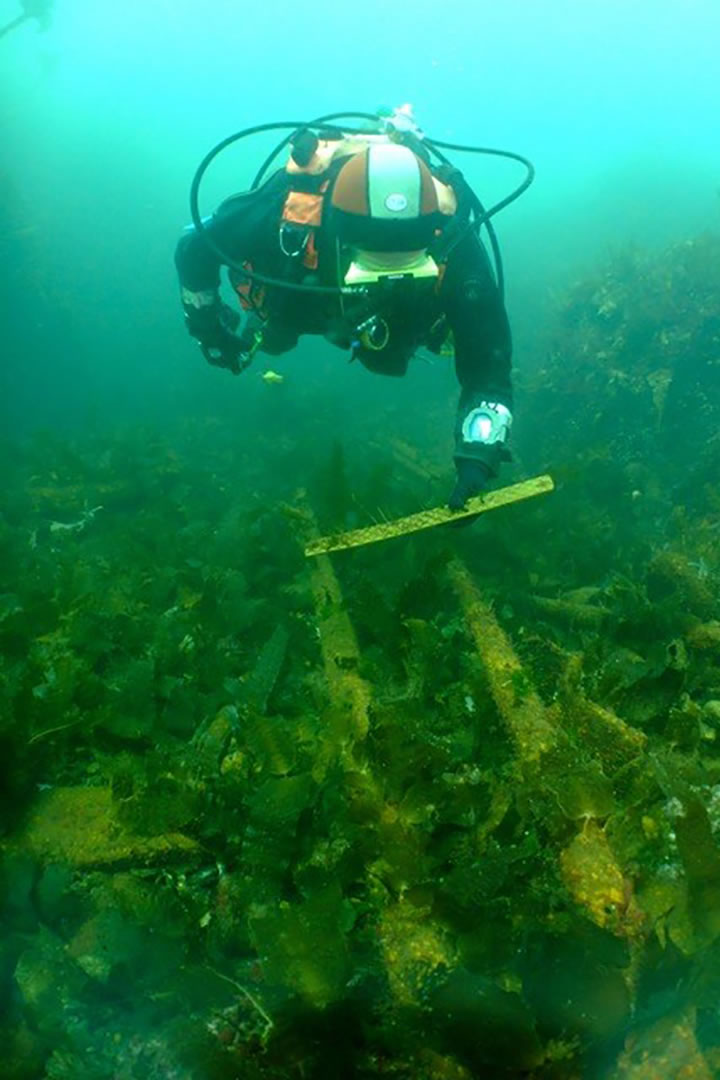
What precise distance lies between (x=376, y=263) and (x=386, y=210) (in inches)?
10.6

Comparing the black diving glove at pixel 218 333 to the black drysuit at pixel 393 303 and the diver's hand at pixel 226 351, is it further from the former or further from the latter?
the black drysuit at pixel 393 303

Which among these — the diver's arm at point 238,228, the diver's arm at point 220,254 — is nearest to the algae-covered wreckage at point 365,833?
the diver's arm at point 220,254

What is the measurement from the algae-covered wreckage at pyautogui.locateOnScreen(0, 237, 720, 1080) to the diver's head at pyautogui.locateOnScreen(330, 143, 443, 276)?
1.66 m

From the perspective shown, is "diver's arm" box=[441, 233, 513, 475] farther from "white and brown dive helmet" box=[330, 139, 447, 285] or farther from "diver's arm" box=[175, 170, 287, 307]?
"diver's arm" box=[175, 170, 287, 307]

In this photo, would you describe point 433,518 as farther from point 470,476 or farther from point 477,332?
point 477,332

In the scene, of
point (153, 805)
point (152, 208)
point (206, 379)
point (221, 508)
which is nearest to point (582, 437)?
point (221, 508)

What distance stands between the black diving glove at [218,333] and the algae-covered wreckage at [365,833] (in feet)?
5.29

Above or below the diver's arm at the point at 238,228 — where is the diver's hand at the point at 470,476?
below

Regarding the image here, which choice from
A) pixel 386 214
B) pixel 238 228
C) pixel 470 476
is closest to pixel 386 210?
pixel 386 214

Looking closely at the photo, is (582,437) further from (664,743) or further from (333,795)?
(333,795)

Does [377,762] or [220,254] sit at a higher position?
[220,254]

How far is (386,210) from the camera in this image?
343 centimetres

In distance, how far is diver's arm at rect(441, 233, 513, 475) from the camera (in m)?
3.68

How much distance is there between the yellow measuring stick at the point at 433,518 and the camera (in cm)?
329
